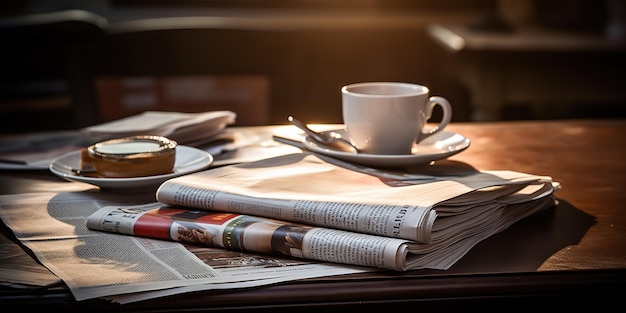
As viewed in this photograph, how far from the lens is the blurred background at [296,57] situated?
197cm

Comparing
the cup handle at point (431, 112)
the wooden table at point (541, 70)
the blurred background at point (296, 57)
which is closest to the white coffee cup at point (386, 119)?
the cup handle at point (431, 112)

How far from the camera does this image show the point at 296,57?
2.54 metres

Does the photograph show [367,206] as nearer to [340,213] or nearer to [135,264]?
[340,213]

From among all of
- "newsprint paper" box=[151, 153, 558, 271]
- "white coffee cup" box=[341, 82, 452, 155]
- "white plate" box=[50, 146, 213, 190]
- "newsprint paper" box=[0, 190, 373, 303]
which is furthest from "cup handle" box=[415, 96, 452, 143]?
"newsprint paper" box=[0, 190, 373, 303]

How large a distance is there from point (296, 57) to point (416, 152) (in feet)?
5.05

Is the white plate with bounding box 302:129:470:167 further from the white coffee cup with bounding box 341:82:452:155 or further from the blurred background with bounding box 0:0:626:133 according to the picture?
the blurred background with bounding box 0:0:626:133

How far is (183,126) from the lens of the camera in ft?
3.76

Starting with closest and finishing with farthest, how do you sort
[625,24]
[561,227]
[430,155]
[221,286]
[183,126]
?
[221,286] → [561,227] → [430,155] → [183,126] → [625,24]

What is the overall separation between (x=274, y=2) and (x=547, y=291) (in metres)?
2.96

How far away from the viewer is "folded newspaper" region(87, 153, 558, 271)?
69cm

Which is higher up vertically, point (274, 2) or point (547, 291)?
point (274, 2)

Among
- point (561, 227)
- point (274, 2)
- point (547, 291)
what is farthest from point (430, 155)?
point (274, 2)

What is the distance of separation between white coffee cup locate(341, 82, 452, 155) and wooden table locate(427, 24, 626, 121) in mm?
1368

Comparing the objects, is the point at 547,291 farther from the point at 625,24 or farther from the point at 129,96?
the point at 625,24
